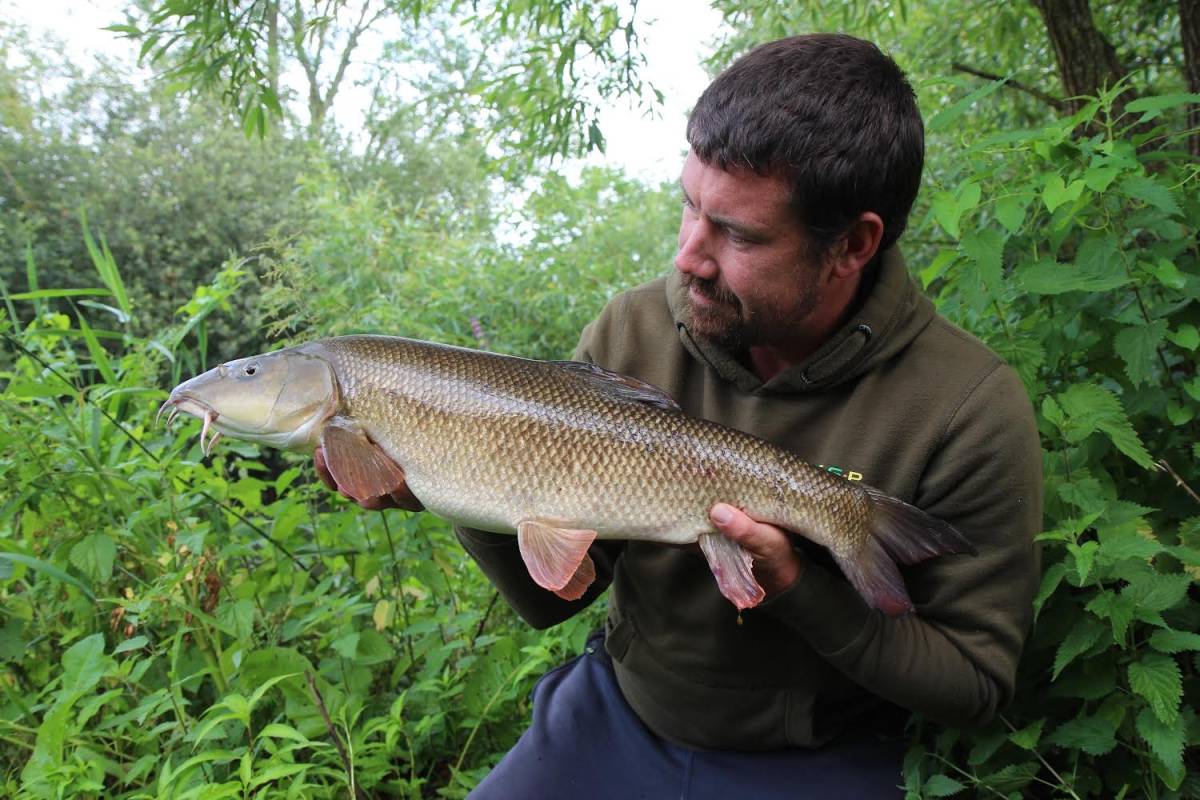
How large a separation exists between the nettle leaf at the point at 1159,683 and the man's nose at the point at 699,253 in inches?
38.1

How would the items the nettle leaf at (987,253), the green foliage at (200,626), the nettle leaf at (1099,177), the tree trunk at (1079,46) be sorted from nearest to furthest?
the nettle leaf at (1099,177) < the nettle leaf at (987,253) < the green foliage at (200,626) < the tree trunk at (1079,46)

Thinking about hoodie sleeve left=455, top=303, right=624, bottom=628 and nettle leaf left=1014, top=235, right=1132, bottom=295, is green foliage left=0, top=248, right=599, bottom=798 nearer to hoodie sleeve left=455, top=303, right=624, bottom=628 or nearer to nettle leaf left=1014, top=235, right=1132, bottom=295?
hoodie sleeve left=455, top=303, right=624, bottom=628

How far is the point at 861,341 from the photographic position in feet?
5.50

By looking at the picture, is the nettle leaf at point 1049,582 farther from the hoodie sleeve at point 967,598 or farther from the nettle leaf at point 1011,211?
the nettle leaf at point 1011,211

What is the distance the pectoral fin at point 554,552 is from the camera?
1.49 meters

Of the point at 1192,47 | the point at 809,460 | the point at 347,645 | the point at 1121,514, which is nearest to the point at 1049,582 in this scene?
the point at 1121,514

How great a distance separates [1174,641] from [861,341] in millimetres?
699

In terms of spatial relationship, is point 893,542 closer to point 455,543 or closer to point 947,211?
point 947,211

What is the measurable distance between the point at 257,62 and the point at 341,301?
1232mm

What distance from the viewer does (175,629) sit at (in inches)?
96.2

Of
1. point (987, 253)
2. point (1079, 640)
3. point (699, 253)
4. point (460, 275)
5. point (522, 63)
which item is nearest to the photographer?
point (1079, 640)

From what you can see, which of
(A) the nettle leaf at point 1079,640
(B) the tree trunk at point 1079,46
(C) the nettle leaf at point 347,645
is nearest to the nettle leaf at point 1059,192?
(A) the nettle leaf at point 1079,640

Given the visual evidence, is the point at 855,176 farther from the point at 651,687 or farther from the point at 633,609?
the point at 651,687

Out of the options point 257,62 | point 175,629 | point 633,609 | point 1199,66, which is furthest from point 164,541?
point 1199,66
